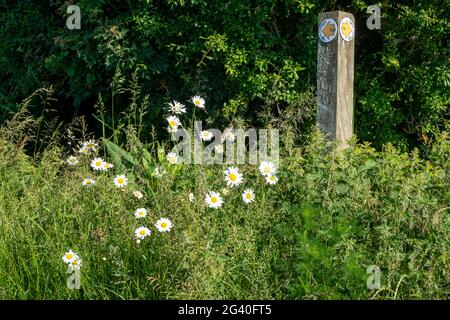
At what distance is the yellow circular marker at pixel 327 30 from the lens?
4.94 m

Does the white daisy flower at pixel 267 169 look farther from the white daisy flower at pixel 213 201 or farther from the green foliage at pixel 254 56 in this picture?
the green foliage at pixel 254 56

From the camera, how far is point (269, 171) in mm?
3752

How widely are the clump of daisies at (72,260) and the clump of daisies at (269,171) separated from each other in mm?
1142

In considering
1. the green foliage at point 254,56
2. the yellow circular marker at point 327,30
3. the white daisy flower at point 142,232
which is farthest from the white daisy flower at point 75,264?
the green foliage at point 254,56

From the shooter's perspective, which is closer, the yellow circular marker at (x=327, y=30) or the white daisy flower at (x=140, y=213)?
the white daisy flower at (x=140, y=213)

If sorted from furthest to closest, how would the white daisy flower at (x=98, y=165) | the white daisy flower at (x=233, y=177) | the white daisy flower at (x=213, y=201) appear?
1. the white daisy flower at (x=98, y=165)
2. the white daisy flower at (x=233, y=177)
3. the white daisy flower at (x=213, y=201)

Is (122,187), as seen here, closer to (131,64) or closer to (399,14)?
(131,64)

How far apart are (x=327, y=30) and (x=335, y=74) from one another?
0.34 metres

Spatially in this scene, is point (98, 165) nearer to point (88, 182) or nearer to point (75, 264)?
point (88, 182)

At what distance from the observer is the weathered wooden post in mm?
4918

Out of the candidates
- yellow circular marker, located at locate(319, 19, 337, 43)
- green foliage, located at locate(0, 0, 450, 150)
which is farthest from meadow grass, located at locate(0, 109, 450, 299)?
green foliage, located at locate(0, 0, 450, 150)

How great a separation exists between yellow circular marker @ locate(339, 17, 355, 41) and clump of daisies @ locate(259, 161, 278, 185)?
1.60 m

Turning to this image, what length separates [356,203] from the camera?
3.38m

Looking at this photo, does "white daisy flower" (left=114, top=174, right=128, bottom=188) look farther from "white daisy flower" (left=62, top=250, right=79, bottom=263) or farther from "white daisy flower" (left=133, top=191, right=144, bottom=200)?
"white daisy flower" (left=62, top=250, right=79, bottom=263)
